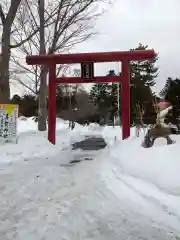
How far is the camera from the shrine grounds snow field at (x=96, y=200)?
12.0ft

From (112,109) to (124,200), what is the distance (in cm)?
3646

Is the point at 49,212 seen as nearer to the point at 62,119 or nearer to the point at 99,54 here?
the point at 99,54

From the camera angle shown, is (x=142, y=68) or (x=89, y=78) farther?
(x=142, y=68)

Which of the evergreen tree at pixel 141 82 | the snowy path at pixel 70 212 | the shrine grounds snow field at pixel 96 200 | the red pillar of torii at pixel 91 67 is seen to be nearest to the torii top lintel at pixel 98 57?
the red pillar of torii at pixel 91 67

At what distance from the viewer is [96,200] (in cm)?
506

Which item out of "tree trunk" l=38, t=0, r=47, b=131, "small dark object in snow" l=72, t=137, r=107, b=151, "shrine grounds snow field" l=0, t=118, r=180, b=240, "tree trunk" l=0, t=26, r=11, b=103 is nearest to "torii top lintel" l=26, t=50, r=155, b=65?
"tree trunk" l=0, t=26, r=11, b=103

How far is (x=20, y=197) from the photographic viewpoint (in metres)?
5.24

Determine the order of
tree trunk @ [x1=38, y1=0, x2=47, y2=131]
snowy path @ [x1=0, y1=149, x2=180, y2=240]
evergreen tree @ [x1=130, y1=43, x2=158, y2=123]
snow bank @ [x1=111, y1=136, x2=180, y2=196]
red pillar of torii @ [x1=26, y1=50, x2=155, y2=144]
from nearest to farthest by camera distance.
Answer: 1. snowy path @ [x1=0, y1=149, x2=180, y2=240]
2. snow bank @ [x1=111, y1=136, x2=180, y2=196]
3. red pillar of torii @ [x1=26, y1=50, x2=155, y2=144]
4. tree trunk @ [x1=38, y1=0, x2=47, y2=131]
5. evergreen tree @ [x1=130, y1=43, x2=158, y2=123]

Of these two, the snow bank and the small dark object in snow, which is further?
the small dark object in snow

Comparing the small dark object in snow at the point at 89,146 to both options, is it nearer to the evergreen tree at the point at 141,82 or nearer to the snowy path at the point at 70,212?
the snowy path at the point at 70,212

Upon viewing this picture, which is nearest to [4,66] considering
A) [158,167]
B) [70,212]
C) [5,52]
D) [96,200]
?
[5,52]

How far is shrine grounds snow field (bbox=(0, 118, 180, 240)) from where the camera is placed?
365 centimetres

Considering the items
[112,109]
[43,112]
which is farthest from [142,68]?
[43,112]

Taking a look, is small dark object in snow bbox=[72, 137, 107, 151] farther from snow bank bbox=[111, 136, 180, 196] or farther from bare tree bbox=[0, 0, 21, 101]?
snow bank bbox=[111, 136, 180, 196]
